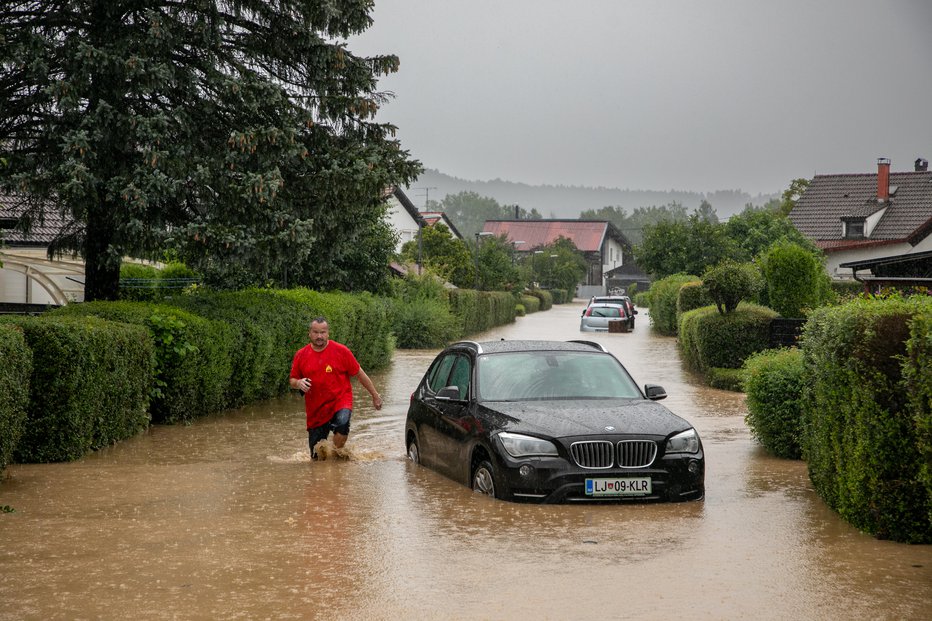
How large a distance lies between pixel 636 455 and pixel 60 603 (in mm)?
5154

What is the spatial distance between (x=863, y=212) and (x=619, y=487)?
5886 centimetres

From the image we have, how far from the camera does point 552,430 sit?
10031mm

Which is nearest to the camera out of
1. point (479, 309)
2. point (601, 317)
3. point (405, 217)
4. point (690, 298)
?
point (690, 298)

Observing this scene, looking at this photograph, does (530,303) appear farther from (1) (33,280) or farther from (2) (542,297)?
(1) (33,280)

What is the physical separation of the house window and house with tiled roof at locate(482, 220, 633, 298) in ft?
228

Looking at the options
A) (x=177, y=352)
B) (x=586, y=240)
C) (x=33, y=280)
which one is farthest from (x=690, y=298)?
(x=586, y=240)

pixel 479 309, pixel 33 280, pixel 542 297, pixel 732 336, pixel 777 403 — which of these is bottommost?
pixel 777 403

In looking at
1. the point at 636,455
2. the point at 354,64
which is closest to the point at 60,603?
the point at 636,455

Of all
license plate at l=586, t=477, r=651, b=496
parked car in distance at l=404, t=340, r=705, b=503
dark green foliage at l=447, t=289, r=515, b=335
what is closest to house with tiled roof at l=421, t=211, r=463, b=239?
dark green foliage at l=447, t=289, r=515, b=335

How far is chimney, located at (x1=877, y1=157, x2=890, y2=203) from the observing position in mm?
65688

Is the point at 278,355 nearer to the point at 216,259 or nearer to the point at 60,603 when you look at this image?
the point at 216,259

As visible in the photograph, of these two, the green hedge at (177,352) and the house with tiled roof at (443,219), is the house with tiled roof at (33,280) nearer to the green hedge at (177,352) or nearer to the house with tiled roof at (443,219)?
the green hedge at (177,352)

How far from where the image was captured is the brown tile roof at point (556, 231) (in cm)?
14388

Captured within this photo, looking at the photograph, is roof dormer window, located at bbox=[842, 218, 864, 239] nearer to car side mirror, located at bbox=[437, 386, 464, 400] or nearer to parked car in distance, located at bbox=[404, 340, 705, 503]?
parked car in distance, located at bbox=[404, 340, 705, 503]
